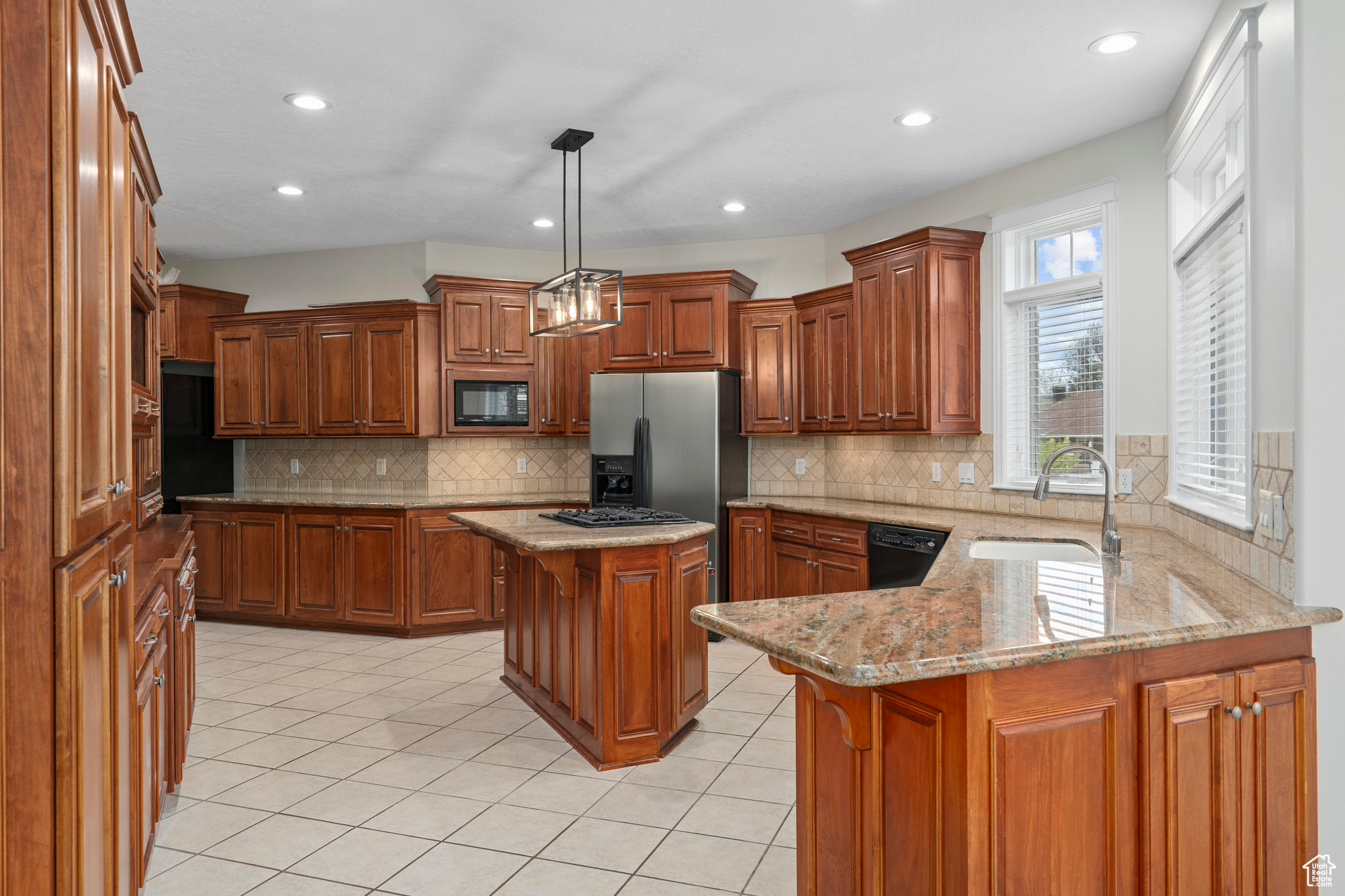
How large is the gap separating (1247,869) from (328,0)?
350cm

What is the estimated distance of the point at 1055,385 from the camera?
167 inches

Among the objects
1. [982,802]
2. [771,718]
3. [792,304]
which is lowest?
[771,718]

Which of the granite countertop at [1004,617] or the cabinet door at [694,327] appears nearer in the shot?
the granite countertop at [1004,617]

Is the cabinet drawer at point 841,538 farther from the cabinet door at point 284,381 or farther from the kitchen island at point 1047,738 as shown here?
the cabinet door at point 284,381

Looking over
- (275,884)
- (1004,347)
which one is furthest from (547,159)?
(275,884)

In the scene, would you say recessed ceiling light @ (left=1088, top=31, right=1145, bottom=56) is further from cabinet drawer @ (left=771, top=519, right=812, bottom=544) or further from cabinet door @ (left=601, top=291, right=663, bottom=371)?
cabinet door @ (left=601, top=291, right=663, bottom=371)

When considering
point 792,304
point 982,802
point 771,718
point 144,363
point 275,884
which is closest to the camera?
point 982,802

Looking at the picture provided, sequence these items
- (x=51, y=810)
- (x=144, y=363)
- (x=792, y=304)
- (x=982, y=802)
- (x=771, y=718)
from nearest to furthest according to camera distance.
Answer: (x=51, y=810) → (x=982, y=802) → (x=144, y=363) → (x=771, y=718) → (x=792, y=304)

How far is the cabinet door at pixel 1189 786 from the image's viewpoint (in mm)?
1705

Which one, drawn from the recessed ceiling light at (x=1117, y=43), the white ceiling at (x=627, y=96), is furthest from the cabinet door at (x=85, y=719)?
the recessed ceiling light at (x=1117, y=43)

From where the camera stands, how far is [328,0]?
8.91ft

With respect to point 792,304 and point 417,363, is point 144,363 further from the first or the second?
point 792,304

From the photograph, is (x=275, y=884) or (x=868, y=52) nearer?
(x=275, y=884)

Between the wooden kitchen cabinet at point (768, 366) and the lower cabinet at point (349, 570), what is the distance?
1987mm
